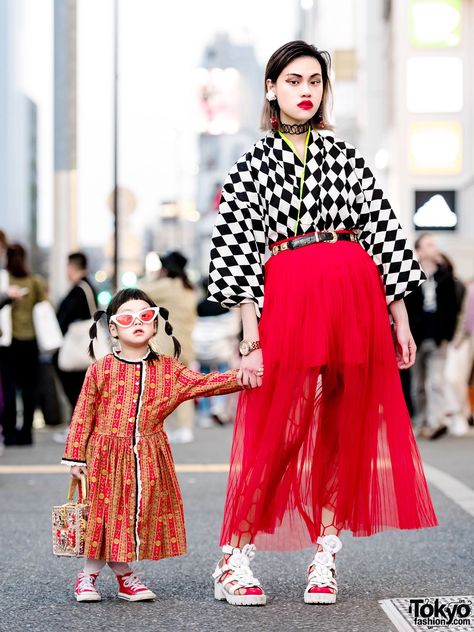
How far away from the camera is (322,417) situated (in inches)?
177

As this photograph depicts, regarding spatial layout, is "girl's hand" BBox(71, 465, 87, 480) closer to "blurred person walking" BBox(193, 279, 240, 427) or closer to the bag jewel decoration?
the bag jewel decoration

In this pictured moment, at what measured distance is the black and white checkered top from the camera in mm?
4379

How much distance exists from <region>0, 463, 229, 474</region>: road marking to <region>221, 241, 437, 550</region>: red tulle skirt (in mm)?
4367

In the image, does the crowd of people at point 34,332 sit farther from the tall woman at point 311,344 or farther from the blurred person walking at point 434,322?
the tall woman at point 311,344

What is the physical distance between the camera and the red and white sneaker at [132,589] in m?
4.35

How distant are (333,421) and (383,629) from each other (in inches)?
35.0

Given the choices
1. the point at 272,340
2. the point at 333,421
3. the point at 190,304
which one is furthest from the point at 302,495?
the point at 190,304

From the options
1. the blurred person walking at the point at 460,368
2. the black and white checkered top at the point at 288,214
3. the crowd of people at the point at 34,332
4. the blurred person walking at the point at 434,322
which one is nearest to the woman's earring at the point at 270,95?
the black and white checkered top at the point at 288,214

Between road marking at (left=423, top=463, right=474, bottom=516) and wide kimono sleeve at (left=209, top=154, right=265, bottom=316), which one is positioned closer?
wide kimono sleeve at (left=209, top=154, right=265, bottom=316)

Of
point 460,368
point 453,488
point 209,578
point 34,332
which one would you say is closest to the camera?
point 209,578

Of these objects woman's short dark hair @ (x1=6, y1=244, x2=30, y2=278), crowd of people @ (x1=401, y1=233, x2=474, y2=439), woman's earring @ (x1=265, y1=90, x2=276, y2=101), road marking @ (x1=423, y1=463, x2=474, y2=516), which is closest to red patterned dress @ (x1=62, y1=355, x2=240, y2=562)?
woman's earring @ (x1=265, y1=90, x2=276, y2=101)

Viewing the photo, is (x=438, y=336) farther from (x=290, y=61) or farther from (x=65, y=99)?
(x=65, y=99)

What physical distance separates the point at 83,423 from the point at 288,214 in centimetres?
99

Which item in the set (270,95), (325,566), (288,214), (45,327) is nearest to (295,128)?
(270,95)
